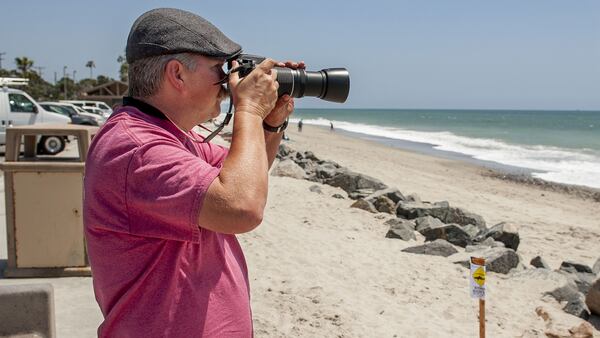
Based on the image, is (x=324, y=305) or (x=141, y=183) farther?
(x=324, y=305)

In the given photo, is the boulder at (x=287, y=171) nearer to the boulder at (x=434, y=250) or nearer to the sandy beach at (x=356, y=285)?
the sandy beach at (x=356, y=285)

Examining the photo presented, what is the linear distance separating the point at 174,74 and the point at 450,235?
7.01 metres

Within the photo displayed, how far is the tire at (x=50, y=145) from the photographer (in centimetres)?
1516

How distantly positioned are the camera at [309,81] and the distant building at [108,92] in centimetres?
4498

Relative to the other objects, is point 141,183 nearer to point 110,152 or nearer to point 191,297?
point 110,152

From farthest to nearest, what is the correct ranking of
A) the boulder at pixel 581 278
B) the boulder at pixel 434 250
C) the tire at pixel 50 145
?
the tire at pixel 50 145
the boulder at pixel 434 250
the boulder at pixel 581 278

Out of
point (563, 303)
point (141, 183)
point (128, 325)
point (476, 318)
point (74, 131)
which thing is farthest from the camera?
point (563, 303)

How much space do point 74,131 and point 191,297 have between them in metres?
3.55

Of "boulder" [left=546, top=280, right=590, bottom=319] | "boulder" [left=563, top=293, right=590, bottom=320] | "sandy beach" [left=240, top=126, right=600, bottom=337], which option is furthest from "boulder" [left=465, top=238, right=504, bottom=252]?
"boulder" [left=563, top=293, right=590, bottom=320]

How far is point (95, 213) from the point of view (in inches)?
60.9

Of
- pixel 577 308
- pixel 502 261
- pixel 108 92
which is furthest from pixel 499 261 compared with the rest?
pixel 108 92

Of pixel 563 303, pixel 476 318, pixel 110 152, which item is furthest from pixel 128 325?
pixel 563 303

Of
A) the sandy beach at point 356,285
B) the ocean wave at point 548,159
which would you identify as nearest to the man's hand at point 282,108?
the sandy beach at point 356,285

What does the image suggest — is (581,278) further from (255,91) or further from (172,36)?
(172,36)
